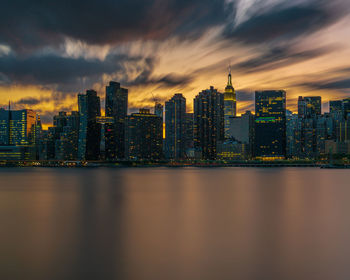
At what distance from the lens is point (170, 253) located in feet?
92.5

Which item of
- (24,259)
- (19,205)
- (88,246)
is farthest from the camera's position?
(19,205)

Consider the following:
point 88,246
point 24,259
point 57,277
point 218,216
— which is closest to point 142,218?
point 218,216

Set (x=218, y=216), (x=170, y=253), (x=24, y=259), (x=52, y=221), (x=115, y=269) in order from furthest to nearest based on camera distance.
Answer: (x=218, y=216)
(x=52, y=221)
(x=170, y=253)
(x=24, y=259)
(x=115, y=269)

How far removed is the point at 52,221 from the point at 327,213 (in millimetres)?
36205

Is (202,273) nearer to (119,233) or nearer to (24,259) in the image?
(24,259)

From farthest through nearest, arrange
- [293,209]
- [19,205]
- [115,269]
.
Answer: [19,205] → [293,209] → [115,269]

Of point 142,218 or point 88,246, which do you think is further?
point 142,218

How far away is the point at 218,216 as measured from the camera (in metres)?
48.1

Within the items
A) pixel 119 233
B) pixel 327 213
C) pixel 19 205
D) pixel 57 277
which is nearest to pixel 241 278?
pixel 57 277

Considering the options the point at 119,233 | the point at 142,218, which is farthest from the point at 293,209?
the point at 119,233

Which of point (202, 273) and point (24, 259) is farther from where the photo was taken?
point (24, 259)

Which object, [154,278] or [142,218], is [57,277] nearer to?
[154,278]

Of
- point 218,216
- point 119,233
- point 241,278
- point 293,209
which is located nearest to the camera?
point 241,278

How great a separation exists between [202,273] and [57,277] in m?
8.73
